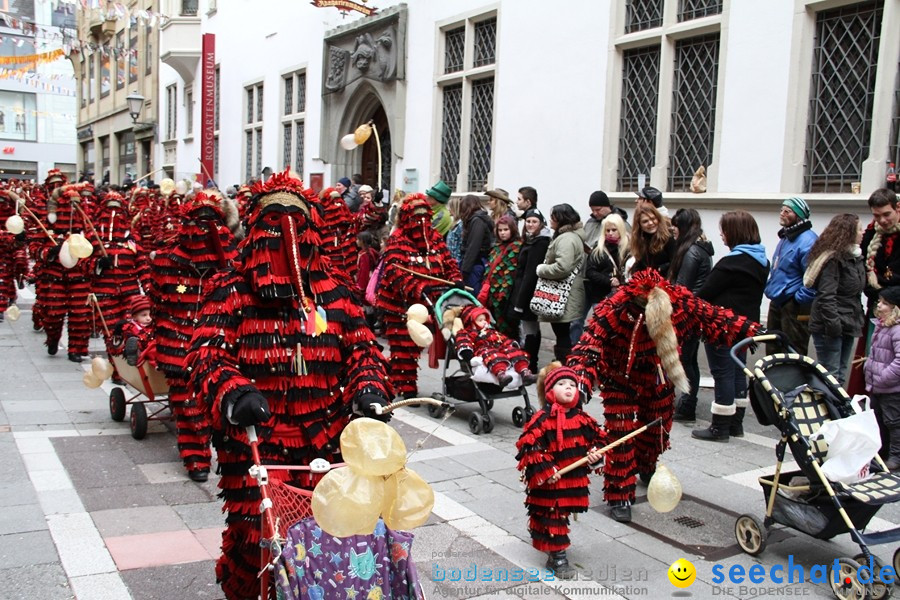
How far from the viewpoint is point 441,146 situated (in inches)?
610

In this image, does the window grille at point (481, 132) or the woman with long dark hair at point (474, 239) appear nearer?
the woman with long dark hair at point (474, 239)

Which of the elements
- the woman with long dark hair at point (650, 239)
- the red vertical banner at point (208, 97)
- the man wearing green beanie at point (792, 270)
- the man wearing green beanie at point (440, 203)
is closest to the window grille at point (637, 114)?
the man wearing green beanie at point (440, 203)

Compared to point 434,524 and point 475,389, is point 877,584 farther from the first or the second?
point 475,389

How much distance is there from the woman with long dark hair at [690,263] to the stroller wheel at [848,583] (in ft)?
11.4

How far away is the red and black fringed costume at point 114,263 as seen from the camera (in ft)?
33.5

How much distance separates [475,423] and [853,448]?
3.61 metres

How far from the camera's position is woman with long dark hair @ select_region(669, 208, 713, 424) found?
25.4 feet

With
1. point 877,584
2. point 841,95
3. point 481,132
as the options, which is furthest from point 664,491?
point 481,132

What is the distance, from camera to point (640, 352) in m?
5.34

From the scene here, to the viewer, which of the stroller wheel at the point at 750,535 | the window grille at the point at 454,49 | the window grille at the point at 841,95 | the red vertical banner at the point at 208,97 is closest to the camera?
the stroller wheel at the point at 750,535

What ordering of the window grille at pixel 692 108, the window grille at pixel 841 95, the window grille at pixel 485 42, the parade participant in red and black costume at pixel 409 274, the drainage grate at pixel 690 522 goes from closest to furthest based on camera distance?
the drainage grate at pixel 690 522, the parade participant in red and black costume at pixel 409 274, the window grille at pixel 841 95, the window grille at pixel 692 108, the window grille at pixel 485 42

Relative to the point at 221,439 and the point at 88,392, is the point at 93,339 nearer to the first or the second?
the point at 88,392

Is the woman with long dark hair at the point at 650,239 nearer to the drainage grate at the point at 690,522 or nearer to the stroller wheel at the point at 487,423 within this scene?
the stroller wheel at the point at 487,423

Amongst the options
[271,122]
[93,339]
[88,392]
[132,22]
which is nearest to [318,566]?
[88,392]
